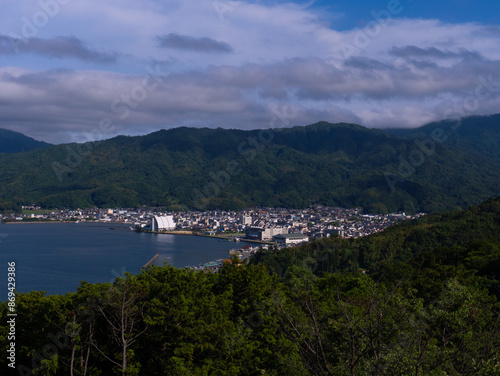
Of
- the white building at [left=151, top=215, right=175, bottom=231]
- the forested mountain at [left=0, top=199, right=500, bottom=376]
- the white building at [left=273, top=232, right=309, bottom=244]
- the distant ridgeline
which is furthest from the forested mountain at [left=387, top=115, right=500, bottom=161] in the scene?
the forested mountain at [left=0, top=199, right=500, bottom=376]

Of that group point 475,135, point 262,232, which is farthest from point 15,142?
point 475,135

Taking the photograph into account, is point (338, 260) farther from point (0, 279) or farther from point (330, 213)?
point (330, 213)

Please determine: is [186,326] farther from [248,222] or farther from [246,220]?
[246,220]

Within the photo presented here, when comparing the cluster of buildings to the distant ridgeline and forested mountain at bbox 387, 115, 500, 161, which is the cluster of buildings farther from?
forested mountain at bbox 387, 115, 500, 161

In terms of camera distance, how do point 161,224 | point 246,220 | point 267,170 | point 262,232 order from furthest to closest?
point 267,170 < point 246,220 < point 161,224 < point 262,232

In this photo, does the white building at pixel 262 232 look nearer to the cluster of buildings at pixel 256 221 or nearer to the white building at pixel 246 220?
the cluster of buildings at pixel 256 221

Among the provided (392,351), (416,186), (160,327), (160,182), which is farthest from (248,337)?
(160,182)
